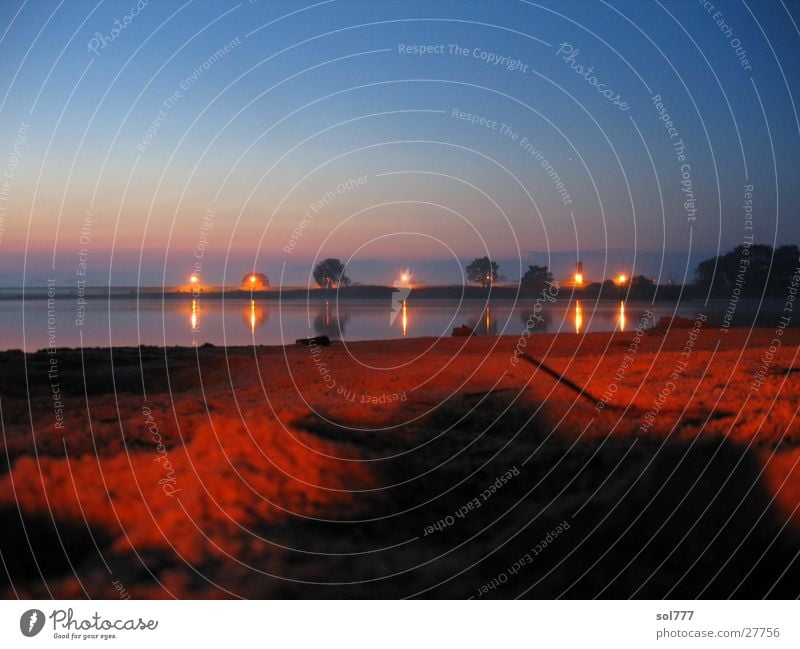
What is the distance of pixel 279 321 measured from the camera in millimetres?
16656

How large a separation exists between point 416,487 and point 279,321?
31.8 ft

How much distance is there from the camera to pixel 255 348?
1279 cm

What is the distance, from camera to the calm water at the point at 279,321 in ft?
45.4

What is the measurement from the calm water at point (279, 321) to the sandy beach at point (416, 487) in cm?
420

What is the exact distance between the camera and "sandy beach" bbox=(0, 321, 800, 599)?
655cm
